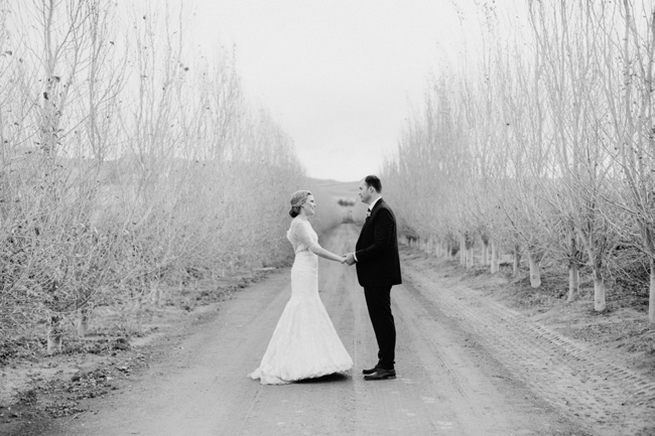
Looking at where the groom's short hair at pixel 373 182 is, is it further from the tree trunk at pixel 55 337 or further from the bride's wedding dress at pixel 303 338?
the tree trunk at pixel 55 337

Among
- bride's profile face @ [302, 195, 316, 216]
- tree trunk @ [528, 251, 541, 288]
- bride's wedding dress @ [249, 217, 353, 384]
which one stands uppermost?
bride's profile face @ [302, 195, 316, 216]

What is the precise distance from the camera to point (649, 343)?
888 cm

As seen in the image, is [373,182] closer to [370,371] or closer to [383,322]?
[383,322]

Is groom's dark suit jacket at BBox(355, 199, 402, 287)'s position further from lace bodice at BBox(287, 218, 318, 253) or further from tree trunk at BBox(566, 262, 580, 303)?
tree trunk at BBox(566, 262, 580, 303)

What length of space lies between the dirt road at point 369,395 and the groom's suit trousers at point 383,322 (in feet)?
0.98

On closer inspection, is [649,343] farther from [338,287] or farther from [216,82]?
[216,82]

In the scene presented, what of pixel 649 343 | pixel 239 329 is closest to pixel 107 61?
pixel 239 329

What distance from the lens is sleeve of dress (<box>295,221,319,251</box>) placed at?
7.59 metres

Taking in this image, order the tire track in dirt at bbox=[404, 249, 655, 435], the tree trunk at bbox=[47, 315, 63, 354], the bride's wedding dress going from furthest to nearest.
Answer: the tree trunk at bbox=[47, 315, 63, 354] → the bride's wedding dress → the tire track in dirt at bbox=[404, 249, 655, 435]

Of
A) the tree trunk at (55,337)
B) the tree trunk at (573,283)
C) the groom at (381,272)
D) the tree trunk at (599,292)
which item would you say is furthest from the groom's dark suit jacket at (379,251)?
the tree trunk at (573,283)

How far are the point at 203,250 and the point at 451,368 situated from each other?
11012 mm

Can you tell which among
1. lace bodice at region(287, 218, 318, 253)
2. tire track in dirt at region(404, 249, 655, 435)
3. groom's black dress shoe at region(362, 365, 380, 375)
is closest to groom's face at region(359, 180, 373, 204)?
lace bodice at region(287, 218, 318, 253)

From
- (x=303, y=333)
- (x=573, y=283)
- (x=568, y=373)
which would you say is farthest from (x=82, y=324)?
(x=573, y=283)

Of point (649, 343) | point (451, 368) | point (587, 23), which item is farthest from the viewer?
point (587, 23)
